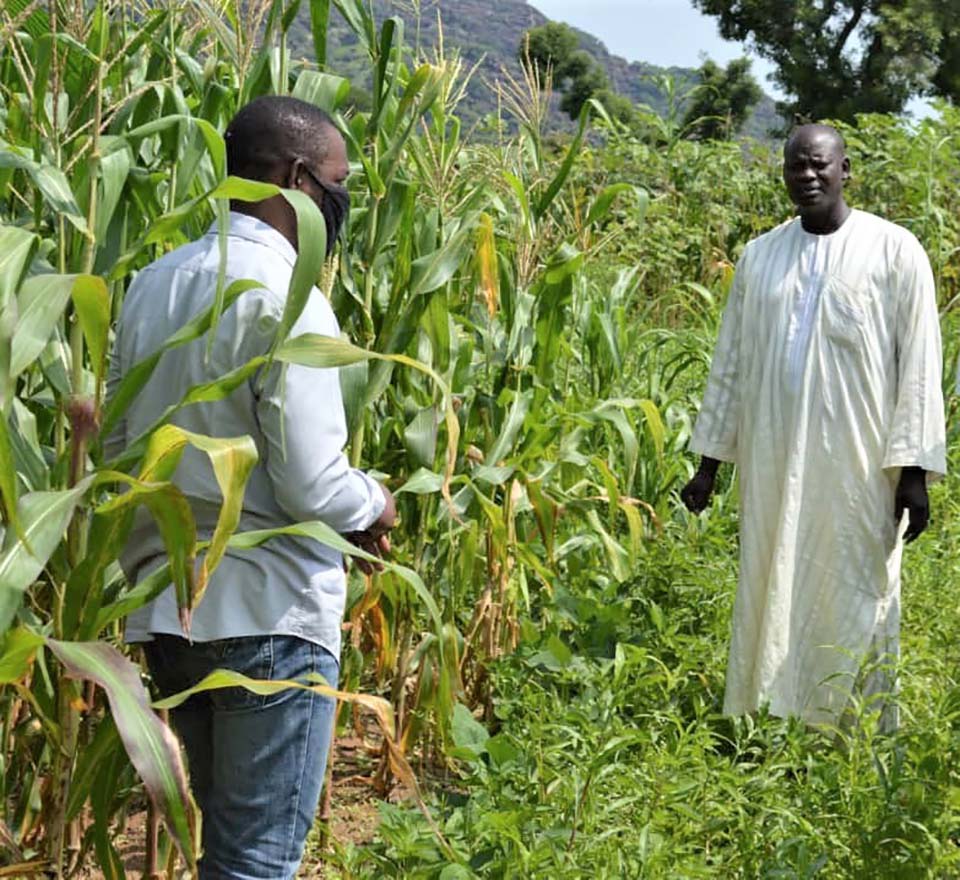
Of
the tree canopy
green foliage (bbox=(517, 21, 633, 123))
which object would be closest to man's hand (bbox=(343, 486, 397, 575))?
the tree canopy

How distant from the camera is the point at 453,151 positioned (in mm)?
3693

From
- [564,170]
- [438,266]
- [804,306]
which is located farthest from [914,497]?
[438,266]

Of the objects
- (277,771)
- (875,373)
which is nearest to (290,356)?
(277,771)

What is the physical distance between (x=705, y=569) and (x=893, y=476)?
1124 mm

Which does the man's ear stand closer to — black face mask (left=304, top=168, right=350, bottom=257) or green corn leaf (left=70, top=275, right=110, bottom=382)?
A: black face mask (left=304, top=168, right=350, bottom=257)

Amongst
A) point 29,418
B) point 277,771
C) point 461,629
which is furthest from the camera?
point 461,629

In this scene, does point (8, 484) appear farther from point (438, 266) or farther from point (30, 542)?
point (438, 266)

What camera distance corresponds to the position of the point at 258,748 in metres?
2.37

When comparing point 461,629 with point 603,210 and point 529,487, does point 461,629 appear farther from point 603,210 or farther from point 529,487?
point 603,210

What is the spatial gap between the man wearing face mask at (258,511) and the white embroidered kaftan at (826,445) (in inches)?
81.0

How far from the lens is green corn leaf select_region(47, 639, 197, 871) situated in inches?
76.5

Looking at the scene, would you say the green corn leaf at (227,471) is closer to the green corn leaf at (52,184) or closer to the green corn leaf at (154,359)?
the green corn leaf at (154,359)

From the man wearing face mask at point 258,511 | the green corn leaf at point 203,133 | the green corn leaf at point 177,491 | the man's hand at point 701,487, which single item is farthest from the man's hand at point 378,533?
the man's hand at point 701,487

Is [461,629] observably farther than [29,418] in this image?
Yes
